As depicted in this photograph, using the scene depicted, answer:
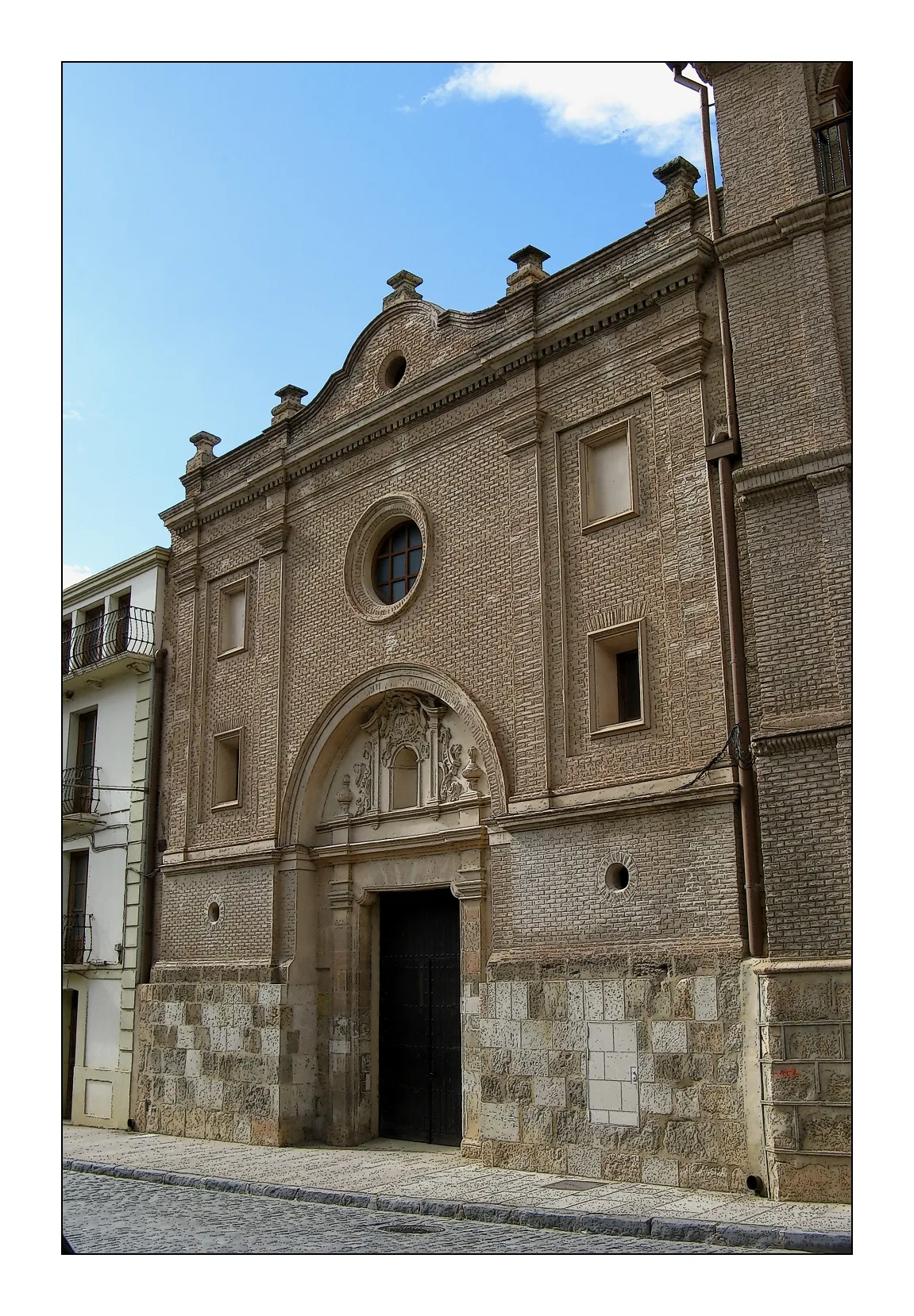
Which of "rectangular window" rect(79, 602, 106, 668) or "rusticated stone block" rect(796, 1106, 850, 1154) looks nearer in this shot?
"rusticated stone block" rect(796, 1106, 850, 1154)

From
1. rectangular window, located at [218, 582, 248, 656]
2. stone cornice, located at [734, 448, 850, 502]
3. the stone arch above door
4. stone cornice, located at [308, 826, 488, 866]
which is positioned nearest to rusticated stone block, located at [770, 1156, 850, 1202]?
the stone arch above door

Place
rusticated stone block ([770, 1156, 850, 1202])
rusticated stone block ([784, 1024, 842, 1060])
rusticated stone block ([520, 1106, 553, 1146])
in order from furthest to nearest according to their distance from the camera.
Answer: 1. rusticated stone block ([520, 1106, 553, 1146])
2. rusticated stone block ([784, 1024, 842, 1060])
3. rusticated stone block ([770, 1156, 850, 1202])

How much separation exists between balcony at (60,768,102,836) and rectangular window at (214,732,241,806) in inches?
103

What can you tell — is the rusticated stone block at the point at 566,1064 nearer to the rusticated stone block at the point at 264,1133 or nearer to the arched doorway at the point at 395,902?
the arched doorway at the point at 395,902

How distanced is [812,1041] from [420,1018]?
568 cm

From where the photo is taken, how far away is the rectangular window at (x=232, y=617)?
58.4ft

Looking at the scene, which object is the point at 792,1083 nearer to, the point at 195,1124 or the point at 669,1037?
the point at 669,1037

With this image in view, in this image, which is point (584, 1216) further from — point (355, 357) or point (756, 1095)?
point (355, 357)

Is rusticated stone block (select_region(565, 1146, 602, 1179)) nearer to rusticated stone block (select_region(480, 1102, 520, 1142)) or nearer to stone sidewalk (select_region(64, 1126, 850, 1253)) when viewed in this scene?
stone sidewalk (select_region(64, 1126, 850, 1253))

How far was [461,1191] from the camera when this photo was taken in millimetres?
10844

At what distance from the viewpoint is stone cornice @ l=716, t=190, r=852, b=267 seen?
1108 cm

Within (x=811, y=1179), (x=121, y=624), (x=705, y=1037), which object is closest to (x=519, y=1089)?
(x=705, y=1037)

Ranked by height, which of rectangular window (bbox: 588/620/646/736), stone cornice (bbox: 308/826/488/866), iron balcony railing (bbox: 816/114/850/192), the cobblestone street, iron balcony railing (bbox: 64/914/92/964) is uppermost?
iron balcony railing (bbox: 816/114/850/192)

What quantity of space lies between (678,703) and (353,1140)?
22.1 ft
